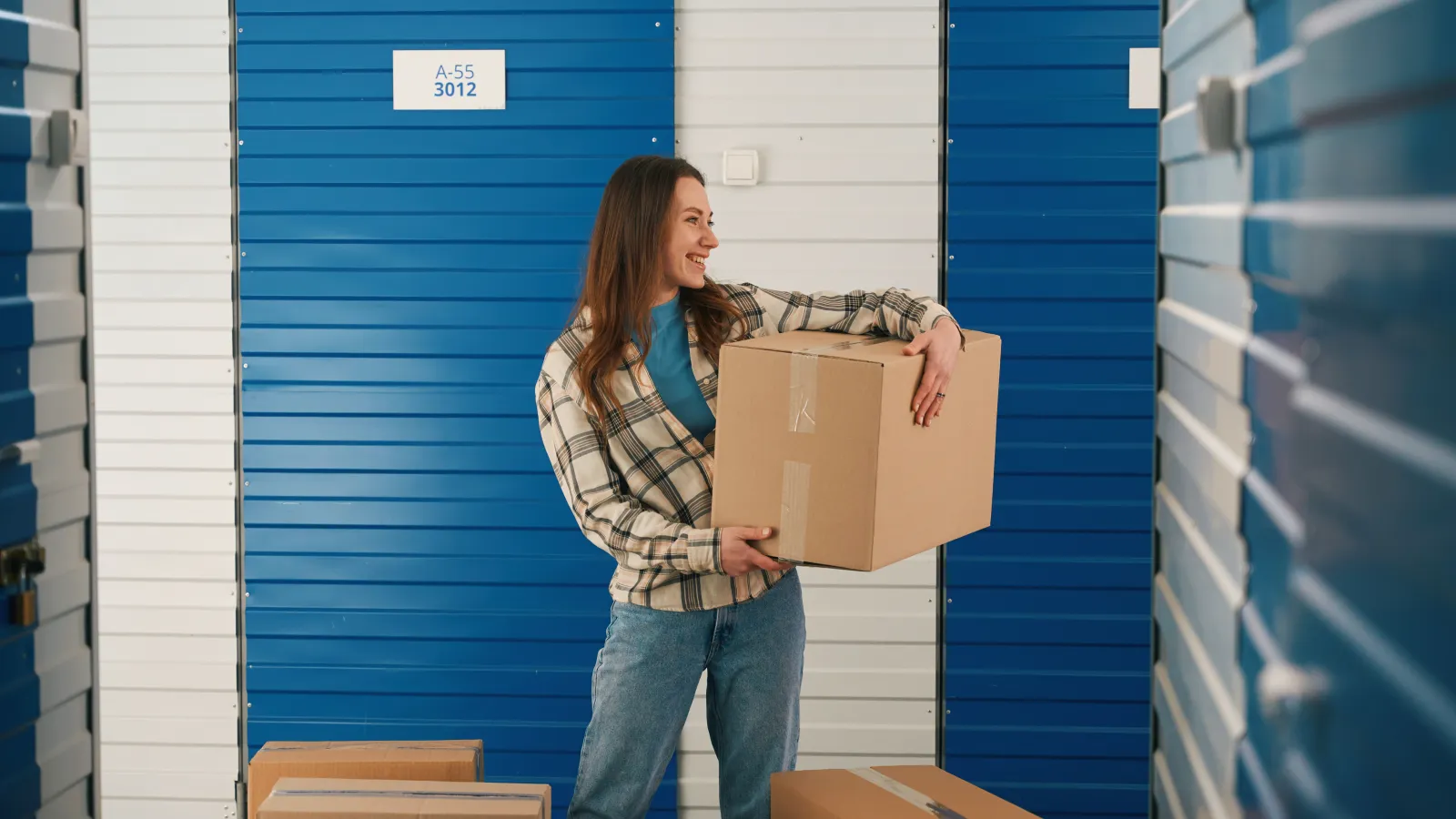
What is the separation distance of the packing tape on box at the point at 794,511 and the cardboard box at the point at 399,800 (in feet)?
2.20

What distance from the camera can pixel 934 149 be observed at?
12.8 feet

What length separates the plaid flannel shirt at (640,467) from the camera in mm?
2494

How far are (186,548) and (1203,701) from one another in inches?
130

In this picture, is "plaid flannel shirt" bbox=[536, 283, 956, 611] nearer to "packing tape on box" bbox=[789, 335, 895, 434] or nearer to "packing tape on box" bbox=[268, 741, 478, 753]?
"packing tape on box" bbox=[789, 335, 895, 434]

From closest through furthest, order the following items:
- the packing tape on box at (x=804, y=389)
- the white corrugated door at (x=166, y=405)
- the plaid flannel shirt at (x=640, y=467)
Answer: the packing tape on box at (x=804, y=389) < the plaid flannel shirt at (x=640, y=467) < the white corrugated door at (x=166, y=405)

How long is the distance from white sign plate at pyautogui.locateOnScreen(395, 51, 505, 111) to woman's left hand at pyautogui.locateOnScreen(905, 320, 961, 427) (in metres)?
2.14

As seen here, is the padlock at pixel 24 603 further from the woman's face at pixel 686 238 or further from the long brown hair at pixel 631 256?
the woman's face at pixel 686 238

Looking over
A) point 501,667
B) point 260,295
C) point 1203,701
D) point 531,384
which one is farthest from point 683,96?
point 1203,701

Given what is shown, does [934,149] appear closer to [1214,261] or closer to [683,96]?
[683,96]

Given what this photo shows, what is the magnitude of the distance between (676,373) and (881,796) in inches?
35.6

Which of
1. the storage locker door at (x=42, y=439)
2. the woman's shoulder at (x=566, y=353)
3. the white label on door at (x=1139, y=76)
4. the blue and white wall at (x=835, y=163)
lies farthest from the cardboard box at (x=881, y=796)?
the white label on door at (x=1139, y=76)

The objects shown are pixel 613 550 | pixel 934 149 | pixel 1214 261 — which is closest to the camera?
pixel 1214 261

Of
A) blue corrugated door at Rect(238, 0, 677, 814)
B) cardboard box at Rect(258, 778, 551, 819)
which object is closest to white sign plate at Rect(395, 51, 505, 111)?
blue corrugated door at Rect(238, 0, 677, 814)

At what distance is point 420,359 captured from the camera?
4.04 m
